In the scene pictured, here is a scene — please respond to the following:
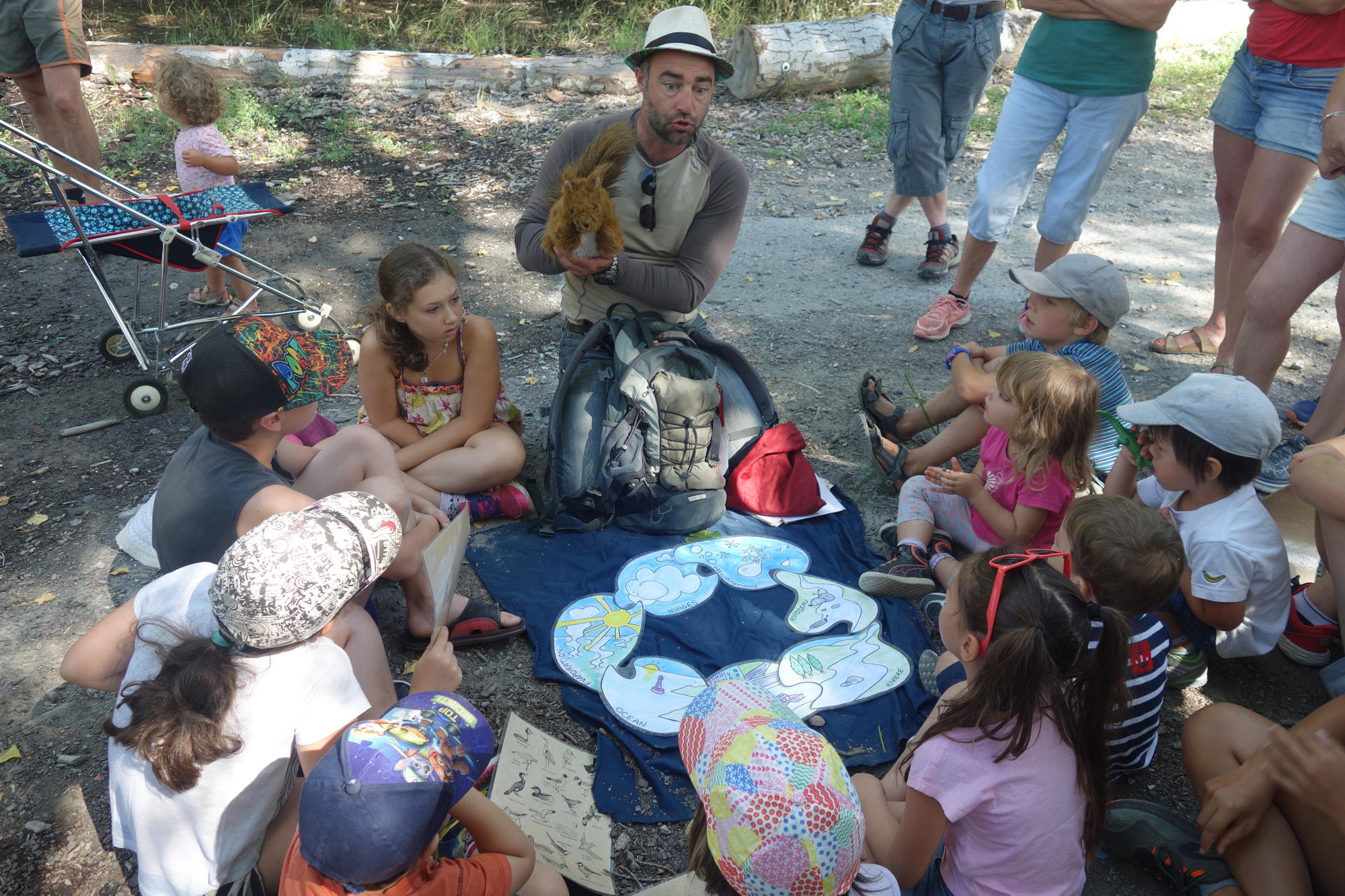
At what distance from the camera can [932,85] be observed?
4895mm

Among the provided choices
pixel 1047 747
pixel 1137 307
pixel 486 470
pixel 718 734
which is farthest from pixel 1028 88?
pixel 718 734

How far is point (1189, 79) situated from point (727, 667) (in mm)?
8560

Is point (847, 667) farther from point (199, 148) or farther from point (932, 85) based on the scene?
point (199, 148)

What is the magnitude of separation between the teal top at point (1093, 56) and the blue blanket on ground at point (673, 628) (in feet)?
7.61

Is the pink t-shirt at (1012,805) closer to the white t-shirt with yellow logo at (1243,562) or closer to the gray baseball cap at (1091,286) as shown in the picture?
the white t-shirt with yellow logo at (1243,562)

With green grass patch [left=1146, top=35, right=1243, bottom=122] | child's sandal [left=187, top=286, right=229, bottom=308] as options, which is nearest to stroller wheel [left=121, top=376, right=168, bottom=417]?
child's sandal [left=187, top=286, right=229, bottom=308]

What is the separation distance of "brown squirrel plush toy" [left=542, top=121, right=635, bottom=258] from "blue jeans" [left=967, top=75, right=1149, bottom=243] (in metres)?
2.01

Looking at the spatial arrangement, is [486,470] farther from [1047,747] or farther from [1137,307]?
[1137,307]

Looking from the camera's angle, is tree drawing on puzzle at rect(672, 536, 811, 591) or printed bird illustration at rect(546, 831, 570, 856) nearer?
printed bird illustration at rect(546, 831, 570, 856)

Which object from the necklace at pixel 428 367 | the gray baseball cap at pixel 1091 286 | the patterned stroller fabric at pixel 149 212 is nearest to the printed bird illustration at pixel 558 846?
the necklace at pixel 428 367

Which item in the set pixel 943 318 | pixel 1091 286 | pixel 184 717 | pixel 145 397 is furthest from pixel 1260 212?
pixel 145 397

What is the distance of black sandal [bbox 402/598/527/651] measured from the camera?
2.75 m

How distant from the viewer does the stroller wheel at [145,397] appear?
12.3 feet

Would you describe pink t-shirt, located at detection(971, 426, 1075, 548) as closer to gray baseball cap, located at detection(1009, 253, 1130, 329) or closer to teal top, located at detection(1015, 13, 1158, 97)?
gray baseball cap, located at detection(1009, 253, 1130, 329)
